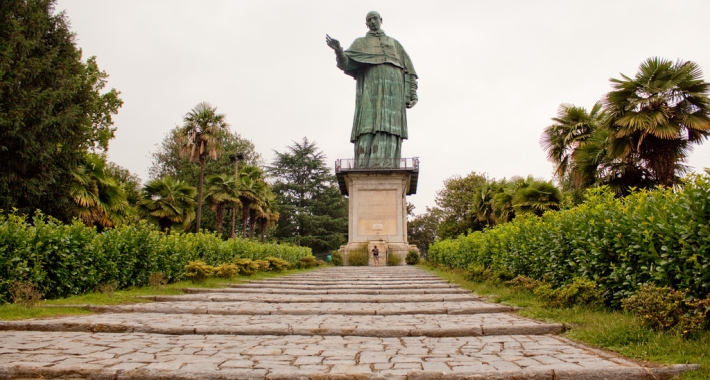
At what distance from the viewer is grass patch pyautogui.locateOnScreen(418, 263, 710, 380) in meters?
4.23

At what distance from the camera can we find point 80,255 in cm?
980

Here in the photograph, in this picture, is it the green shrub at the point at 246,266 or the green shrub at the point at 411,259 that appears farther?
the green shrub at the point at 411,259

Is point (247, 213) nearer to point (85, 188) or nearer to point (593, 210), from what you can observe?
point (85, 188)

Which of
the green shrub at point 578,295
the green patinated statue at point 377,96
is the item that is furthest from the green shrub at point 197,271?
the green patinated statue at point 377,96

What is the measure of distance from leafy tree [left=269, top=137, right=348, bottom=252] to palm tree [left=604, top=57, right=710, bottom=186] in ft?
132

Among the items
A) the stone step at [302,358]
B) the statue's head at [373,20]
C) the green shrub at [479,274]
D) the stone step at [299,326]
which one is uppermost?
the statue's head at [373,20]

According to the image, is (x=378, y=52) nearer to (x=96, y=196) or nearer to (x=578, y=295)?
(x=96, y=196)

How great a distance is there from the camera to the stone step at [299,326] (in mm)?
6176

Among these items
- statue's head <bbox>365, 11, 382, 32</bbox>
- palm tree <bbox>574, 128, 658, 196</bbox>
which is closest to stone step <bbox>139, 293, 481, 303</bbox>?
palm tree <bbox>574, 128, 658, 196</bbox>

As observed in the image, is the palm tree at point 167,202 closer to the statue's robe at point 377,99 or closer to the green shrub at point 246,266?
the statue's robe at point 377,99

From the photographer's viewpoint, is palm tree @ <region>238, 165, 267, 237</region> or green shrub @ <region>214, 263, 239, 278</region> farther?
palm tree @ <region>238, 165, 267, 237</region>

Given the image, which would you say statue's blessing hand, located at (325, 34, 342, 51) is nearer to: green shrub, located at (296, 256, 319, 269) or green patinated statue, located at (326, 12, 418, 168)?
green patinated statue, located at (326, 12, 418, 168)

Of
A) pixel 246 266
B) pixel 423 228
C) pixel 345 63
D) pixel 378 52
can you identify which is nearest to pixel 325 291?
pixel 246 266

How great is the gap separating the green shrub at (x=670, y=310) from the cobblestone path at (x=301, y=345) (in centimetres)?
76
